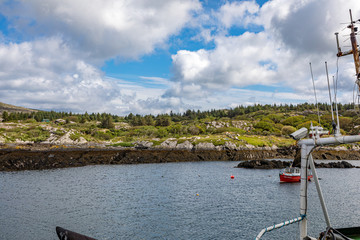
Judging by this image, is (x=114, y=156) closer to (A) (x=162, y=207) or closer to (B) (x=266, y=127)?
(A) (x=162, y=207)

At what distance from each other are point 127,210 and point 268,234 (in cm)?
1974

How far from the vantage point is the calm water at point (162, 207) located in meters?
29.3

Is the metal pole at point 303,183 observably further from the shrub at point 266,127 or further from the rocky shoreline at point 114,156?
the shrub at point 266,127

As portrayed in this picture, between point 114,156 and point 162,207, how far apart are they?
67.6 metres

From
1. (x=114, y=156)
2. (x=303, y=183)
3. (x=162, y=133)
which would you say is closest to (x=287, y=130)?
(x=162, y=133)

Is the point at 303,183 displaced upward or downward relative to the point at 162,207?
upward

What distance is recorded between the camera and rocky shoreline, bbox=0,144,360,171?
8400 centimetres

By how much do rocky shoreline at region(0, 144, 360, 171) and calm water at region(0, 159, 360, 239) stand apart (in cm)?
2163

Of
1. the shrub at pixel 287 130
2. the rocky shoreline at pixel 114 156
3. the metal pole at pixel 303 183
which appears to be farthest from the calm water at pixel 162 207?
the shrub at pixel 287 130

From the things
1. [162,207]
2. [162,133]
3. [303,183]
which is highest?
[303,183]

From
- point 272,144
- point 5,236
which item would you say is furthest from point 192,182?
point 272,144

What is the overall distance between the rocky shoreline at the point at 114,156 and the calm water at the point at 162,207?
21630 mm

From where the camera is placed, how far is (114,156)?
102625mm

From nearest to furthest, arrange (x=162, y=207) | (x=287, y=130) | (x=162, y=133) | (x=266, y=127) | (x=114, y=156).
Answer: (x=162, y=207)
(x=114, y=156)
(x=162, y=133)
(x=287, y=130)
(x=266, y=127)
